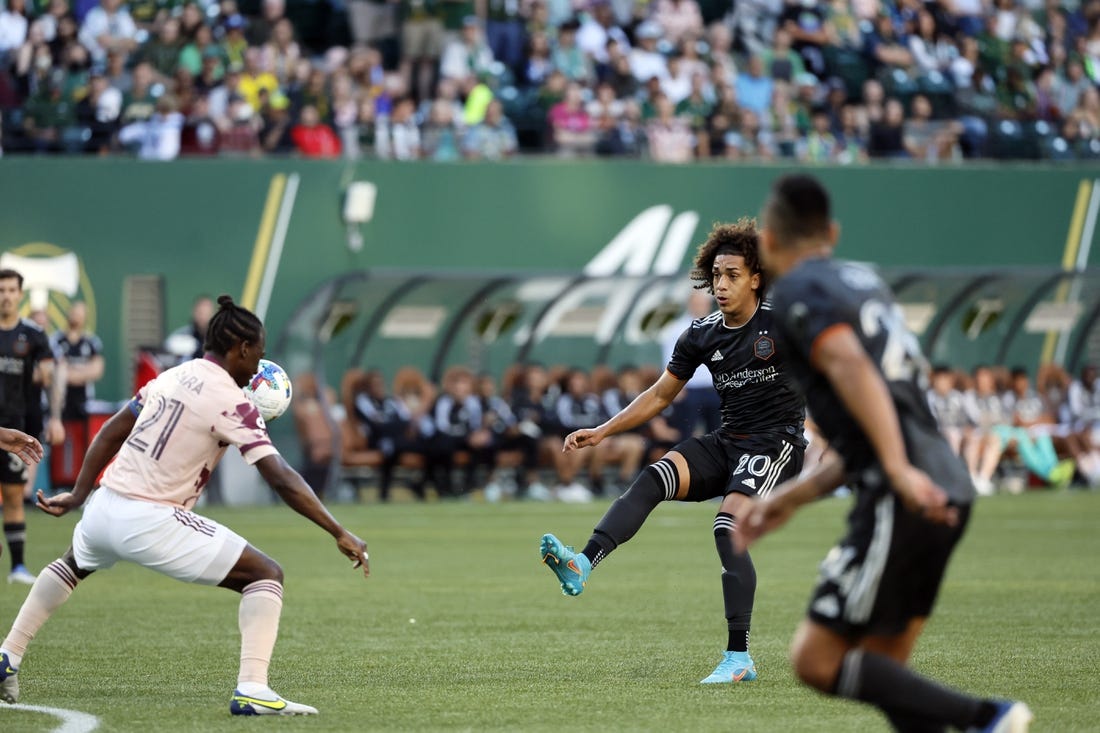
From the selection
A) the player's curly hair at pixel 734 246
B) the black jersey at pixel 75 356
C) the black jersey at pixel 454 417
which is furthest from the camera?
the black jersey at pixel 454 417

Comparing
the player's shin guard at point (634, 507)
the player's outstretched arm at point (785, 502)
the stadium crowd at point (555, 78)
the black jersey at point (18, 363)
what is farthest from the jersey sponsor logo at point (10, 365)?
the stadium crowd at point (555, 78)

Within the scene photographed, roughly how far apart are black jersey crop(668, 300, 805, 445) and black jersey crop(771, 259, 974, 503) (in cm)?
335

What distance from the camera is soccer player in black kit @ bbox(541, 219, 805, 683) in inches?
364

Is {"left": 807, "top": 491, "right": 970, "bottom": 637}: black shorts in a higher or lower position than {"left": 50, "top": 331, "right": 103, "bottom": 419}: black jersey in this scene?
higher

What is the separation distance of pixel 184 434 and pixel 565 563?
2.09 meters

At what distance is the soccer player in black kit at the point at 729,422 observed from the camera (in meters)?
9.23

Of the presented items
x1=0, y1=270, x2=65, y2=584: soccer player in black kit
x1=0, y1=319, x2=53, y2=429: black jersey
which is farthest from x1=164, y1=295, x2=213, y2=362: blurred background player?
x1=0, y1=319, x2=53, y2=429: black jersey

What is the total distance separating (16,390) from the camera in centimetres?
1463

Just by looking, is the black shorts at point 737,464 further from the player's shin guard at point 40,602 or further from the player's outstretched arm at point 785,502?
the player's outstretched arm at point 785,502

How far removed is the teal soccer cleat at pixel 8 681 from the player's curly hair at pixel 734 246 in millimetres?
3827

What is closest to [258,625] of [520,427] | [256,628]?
[256,628]

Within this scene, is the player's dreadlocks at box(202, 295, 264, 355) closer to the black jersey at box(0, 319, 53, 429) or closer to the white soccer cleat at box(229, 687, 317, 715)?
the white soccer cleat at box(229, 687, 317, 715)

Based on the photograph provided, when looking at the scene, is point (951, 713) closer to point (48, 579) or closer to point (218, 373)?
point (218, 373)

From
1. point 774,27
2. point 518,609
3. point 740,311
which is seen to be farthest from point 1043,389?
point 740,311
